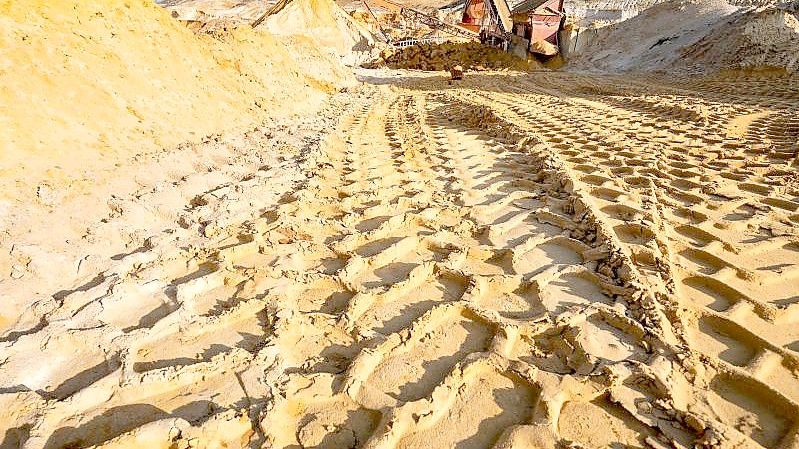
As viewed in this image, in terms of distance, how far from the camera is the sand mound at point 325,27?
15863 mm

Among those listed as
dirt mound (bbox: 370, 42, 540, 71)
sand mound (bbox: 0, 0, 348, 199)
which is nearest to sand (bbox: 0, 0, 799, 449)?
sand mound (bbox: 0, 0, 348, 199)

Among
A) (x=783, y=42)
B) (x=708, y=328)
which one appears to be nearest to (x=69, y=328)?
(x=708, y=328)

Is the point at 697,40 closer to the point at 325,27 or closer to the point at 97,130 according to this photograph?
the point at 325,27

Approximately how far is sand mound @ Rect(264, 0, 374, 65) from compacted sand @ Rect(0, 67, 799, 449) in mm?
14089

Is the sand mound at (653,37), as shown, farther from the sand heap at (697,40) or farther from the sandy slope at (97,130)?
the sandy slope at (97,130)

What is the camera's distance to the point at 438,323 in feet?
5.51

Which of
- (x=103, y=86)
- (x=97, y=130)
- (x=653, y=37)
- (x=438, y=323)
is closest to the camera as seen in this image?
(x=438, y=323)

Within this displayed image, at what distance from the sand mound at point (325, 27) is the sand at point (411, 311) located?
1371cm

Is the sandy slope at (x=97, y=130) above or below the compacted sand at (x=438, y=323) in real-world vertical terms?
above

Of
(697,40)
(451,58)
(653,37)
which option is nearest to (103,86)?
(697,40)

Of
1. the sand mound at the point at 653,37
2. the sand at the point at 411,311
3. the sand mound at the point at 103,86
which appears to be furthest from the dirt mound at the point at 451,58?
the sand at the point at 411,311

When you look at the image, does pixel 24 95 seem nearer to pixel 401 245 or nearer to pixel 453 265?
pixel 401 245

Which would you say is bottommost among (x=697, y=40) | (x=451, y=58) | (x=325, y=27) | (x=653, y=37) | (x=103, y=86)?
(x=697, y=40)

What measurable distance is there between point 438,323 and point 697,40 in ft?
54.5
